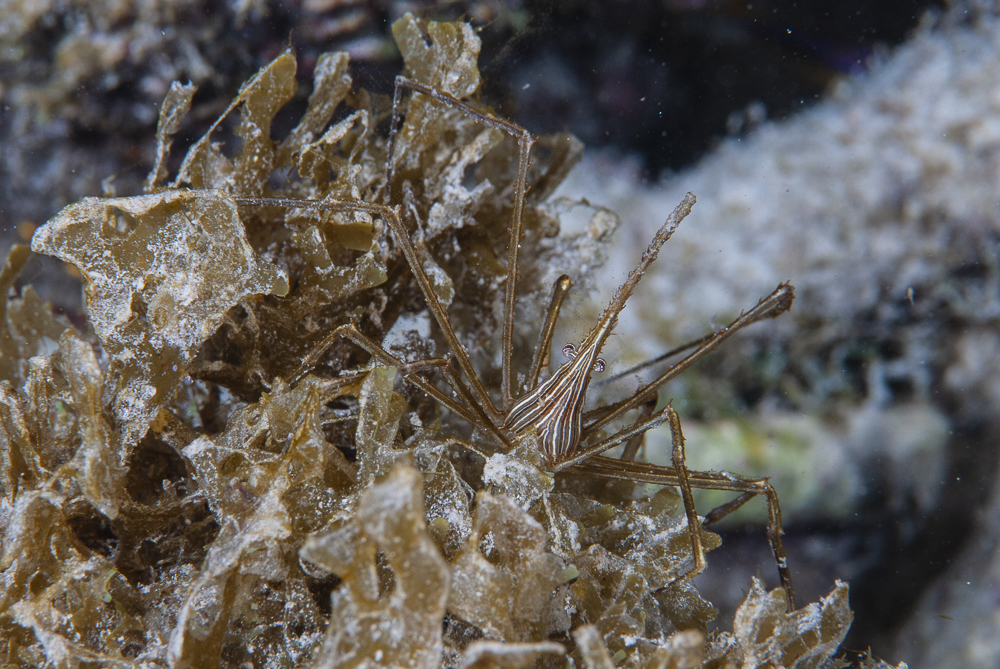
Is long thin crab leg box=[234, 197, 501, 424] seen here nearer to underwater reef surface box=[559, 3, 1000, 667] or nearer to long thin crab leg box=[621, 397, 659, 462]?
long thin crab leg box=[621, 397, 659, 462]

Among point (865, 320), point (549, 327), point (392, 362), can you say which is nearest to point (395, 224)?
point (392, 362)

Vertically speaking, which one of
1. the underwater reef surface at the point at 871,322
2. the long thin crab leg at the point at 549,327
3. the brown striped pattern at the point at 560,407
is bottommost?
the underwater reef surface at the point at 871,322

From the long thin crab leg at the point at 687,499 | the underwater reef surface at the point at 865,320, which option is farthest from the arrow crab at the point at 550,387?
the underwater reef surface at the point at 865,320

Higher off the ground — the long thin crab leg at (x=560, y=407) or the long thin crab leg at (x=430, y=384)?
the long thin crab leg at (x=430, y=384)

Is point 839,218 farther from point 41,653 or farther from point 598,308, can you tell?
point 41,653

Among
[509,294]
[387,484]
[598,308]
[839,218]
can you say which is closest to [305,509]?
[387,484]

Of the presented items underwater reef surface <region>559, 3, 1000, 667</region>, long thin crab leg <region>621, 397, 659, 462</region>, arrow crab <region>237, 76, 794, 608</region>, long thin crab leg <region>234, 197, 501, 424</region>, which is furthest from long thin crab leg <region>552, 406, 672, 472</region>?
underwater reef surface <region>559, 3, 1000, 667</region>

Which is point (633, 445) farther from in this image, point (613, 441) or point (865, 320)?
point (865, 320)

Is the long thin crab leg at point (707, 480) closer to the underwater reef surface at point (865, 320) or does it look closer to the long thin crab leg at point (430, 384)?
the long thin crab leg at point (430, 384)
